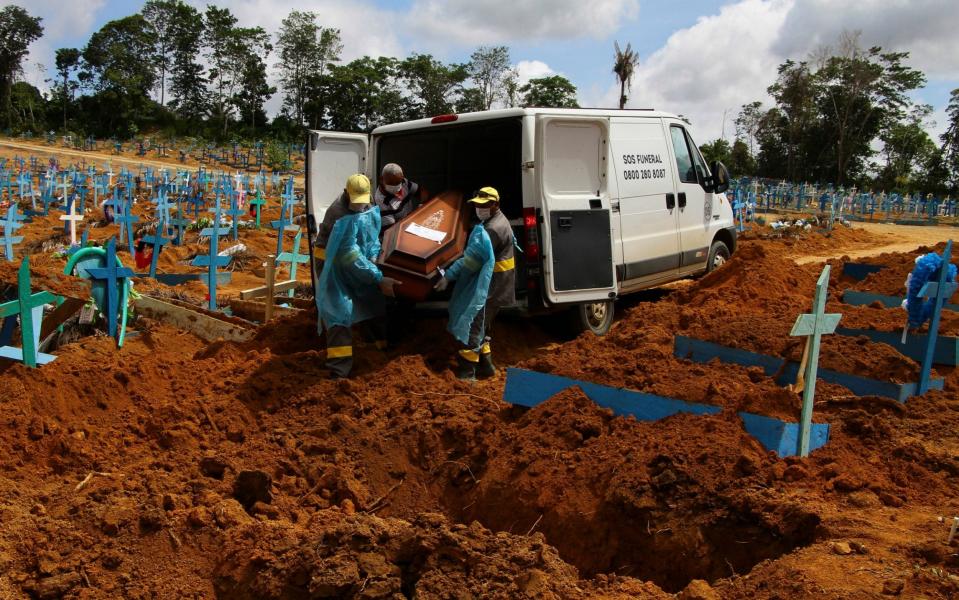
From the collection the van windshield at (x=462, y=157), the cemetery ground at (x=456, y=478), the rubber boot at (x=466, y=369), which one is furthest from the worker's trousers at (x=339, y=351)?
the van windshield at (x=462, y=157)

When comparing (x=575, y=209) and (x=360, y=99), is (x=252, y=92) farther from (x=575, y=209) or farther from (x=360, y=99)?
(x=575, y=209)

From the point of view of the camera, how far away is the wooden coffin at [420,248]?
19.9 ft

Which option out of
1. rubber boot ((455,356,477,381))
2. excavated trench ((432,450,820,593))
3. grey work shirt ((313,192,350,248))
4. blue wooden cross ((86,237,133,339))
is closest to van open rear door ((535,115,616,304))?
rubber boot ((455,356,477,381))

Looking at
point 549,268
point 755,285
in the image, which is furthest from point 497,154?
point 755,285

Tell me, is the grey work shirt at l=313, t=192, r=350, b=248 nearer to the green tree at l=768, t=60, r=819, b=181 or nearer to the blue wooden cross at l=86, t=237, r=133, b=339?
the blue wooden cross at l=86, t=237, r=133, b=339

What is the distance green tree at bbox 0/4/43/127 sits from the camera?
6156 centimetres

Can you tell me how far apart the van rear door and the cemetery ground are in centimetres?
127

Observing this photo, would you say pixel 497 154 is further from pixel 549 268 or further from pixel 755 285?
pixel 755 285

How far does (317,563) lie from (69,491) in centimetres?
196

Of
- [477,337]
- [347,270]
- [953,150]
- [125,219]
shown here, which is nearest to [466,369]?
[477,337]

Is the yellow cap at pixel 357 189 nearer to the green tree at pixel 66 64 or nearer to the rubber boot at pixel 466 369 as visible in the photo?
the rubber boot at pixel 466 369

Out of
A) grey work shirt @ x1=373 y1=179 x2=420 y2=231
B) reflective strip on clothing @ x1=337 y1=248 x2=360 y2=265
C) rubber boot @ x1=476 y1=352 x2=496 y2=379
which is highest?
grey work shirt @ x1=373 y1=179 x2=420 y2=231

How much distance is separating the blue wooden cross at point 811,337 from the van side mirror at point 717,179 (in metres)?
4.87

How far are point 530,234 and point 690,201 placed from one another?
282 centimetres
